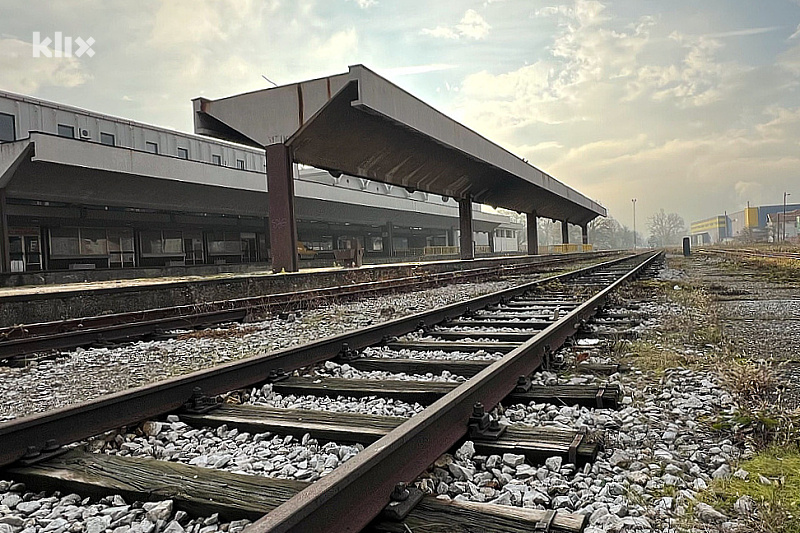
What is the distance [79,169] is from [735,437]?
2499 cm

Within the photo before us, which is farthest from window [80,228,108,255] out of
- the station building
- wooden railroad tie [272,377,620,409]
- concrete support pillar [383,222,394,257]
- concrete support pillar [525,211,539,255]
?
concrete support pillar [525,211,539,255]

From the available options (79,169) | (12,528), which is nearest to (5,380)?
(12,528)

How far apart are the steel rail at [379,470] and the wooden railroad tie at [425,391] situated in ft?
0.93

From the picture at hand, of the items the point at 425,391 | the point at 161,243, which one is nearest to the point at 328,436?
the point at 425,391

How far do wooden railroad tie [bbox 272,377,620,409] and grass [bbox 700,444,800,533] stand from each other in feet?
3.55

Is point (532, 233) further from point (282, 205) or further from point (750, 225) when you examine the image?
point (750, 225)

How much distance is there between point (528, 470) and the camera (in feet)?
9.14

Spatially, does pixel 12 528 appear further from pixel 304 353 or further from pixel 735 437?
pixel 735 437

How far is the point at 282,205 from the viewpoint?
738 inches

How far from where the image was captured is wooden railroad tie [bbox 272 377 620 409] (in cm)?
391

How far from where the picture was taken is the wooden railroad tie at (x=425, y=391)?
12.8 ft

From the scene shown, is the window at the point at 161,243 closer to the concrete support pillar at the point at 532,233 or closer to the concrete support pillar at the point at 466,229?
the concrete support pillar at the point at 466,229

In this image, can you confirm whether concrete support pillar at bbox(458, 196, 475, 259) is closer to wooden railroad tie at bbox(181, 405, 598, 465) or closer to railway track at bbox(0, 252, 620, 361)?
railway track at bbox(0, 252, 620, 361)

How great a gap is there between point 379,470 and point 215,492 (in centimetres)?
65
